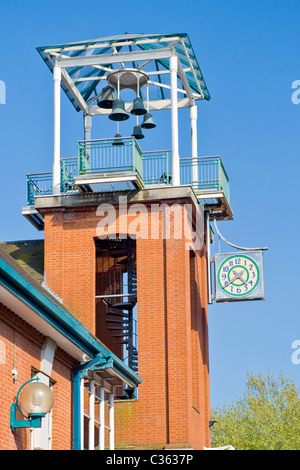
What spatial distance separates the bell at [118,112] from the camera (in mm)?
31125

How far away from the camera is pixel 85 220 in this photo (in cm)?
3219

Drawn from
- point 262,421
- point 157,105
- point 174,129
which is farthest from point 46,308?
point 262,421

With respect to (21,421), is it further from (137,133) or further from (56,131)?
(137,133)

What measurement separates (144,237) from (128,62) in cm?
570

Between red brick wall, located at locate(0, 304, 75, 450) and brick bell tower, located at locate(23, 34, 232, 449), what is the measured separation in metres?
Answer: 8.44

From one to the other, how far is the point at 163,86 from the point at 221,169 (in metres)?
3.08

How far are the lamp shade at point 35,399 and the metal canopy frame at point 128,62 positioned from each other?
16.2m

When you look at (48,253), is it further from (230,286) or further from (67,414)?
(67,414)

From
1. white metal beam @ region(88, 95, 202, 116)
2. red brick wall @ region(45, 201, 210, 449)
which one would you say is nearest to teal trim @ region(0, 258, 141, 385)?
red brick wall @ region(45, 201, 210, 449)

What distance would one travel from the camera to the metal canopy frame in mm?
32438

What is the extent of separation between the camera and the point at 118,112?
3112 centimetres

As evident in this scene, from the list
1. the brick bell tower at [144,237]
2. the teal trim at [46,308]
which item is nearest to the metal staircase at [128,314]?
the brick bell tower at [144,237]
